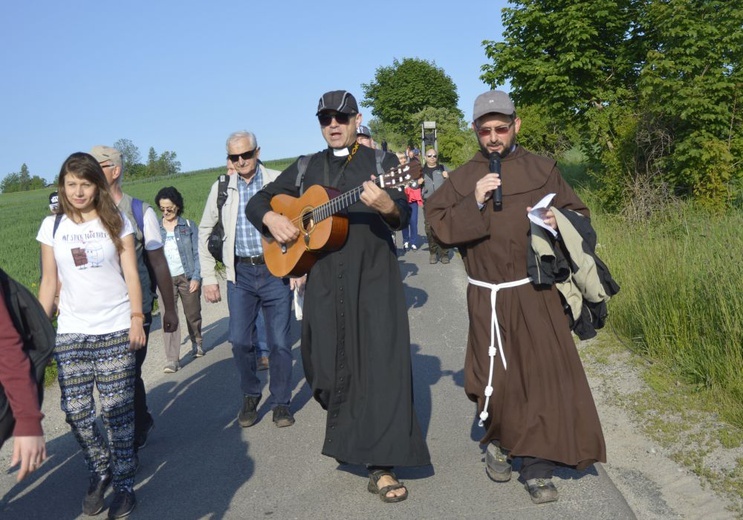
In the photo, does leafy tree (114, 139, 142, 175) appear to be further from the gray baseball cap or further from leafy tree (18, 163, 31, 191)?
the gray baseball cap

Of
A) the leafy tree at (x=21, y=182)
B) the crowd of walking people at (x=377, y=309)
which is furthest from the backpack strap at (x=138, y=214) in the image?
the leafy tree at (x=21, y=182)

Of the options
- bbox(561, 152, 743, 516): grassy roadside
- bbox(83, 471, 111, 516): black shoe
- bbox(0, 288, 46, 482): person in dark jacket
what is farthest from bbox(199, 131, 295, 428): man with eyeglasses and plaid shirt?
bbox(0, 288, 46, 482): person in dark jacket

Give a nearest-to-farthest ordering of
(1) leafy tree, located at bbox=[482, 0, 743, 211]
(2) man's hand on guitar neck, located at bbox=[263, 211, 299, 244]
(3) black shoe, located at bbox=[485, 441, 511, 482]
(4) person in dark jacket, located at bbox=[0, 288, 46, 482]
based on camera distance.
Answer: (4) person in dark jacket, located at bbox=[0, 288, 46, 482] < (3) black shoe, located at bbox=[485, 441, 511, 482] < (2) man's hand on guitar neck, located at bbox=[263, 211, 299, 244] < (1) leafy tree, located at bbox=[482, 0, 743, 211]

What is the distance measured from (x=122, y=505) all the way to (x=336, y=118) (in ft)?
8.83

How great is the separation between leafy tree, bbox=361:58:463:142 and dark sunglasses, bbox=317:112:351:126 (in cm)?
10827

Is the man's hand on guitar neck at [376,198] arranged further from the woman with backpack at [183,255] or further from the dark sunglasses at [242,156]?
the woman with backpack at [183,255]

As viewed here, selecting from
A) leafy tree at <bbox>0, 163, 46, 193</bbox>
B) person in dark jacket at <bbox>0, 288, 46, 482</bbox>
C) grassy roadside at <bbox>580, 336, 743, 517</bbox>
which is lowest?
grassy roadside at <bbox>580, 336, 743, 517</bbox>

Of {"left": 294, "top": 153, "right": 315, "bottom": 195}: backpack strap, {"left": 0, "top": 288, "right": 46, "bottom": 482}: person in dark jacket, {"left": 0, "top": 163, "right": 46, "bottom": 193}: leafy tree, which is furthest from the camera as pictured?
{"left": 0, "top": 163, "right": 46, "bottom": 193}: leafy tree

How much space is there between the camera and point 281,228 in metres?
5.47

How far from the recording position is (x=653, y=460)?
538cm

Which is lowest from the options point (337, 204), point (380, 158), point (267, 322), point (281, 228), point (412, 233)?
point (412, 233)

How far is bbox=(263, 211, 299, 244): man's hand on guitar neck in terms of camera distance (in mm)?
5453

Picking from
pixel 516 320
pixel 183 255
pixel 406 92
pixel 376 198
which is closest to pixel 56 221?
pixel 376 198

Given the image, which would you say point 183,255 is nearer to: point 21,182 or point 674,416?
point 674,416
